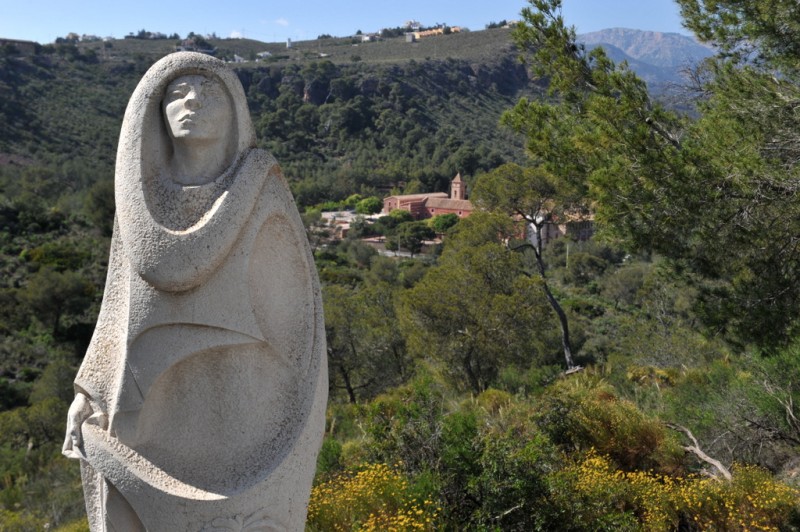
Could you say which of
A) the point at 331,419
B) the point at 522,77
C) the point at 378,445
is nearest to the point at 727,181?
the point at 378,445

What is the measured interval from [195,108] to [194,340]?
853mm

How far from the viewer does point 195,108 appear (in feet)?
8.57

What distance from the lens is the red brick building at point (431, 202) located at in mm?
47188

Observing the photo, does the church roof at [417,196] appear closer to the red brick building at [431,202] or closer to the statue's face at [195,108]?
the red brick building at [431,202]

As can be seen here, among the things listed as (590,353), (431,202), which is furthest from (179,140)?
(431,202)

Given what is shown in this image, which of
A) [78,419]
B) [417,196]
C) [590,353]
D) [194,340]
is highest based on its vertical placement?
[194,340]

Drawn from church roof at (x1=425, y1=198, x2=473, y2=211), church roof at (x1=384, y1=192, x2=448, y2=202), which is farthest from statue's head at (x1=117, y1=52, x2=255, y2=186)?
church roof at (x1=384, y1=192, x2=448, y2=202)

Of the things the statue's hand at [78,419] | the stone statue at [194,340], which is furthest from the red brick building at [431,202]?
the statue's hand at [78,419]

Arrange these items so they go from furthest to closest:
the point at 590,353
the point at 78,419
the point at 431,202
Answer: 1. the point at 431,202
2. the point at 590,353
3. the point at 78,419

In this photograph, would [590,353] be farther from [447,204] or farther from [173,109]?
[447,204]

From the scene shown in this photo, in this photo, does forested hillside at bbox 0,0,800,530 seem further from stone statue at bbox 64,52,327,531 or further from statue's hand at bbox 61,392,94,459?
statue's hand at bbox 61,392,94,459

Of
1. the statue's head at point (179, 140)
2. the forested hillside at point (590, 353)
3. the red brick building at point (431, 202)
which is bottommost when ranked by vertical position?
the red brick building at point (431, 202)

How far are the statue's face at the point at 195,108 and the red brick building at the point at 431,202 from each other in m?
43.9

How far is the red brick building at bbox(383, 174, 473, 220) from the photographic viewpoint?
1858 inches
